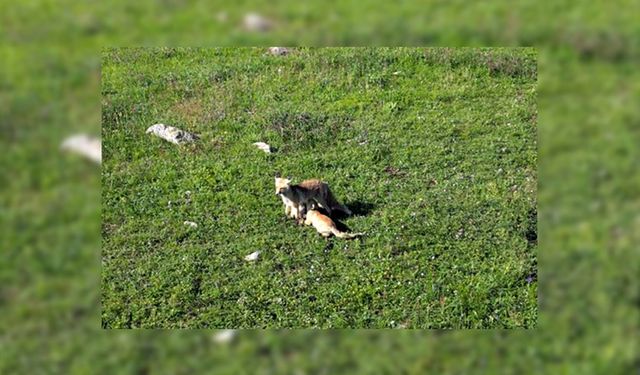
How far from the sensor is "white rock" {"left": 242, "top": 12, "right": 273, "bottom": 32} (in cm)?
736

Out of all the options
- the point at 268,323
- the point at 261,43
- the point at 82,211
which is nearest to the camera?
the point at 268,323

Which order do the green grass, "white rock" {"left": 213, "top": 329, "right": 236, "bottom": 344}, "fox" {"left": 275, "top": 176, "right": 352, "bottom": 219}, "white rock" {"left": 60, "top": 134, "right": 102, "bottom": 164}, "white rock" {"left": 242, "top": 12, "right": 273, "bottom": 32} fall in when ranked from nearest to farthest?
"fox" {"left": 275, "top": 176, "right": 352, "bottom": 219}, the green grass, "white rock" {"left": 213, "top": 329, "right": 236, "bottom": 344}, "white rock" {"left": 60, "top": 134, "right": 102, "bottom": 164}, "white rock" {"left": 242, "top": 12, "right": 273, "bottom": 32}

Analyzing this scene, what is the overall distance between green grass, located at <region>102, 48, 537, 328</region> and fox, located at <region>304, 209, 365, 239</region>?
0.24ft

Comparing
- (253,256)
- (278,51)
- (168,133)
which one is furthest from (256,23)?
(253,256)

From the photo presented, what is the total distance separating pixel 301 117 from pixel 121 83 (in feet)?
4.00

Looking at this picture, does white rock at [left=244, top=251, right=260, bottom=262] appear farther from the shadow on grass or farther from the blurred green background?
the shadow on grass

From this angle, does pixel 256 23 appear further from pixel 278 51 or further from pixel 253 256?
pixel 253 256

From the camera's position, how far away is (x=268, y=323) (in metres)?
5.98

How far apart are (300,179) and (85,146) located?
5.64ft

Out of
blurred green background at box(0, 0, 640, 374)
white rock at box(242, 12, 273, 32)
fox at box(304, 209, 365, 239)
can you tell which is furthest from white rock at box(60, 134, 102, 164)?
white rock at box(242, 12, 273, 32)

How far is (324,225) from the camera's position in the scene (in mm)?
5926

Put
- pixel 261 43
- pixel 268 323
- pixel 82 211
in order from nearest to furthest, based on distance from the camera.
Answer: pixel 268 323, pixel 82 211, pixel 261 43

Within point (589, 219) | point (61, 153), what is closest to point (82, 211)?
point (61, 153)

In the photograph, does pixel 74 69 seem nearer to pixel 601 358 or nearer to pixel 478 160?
pixel 478 160
